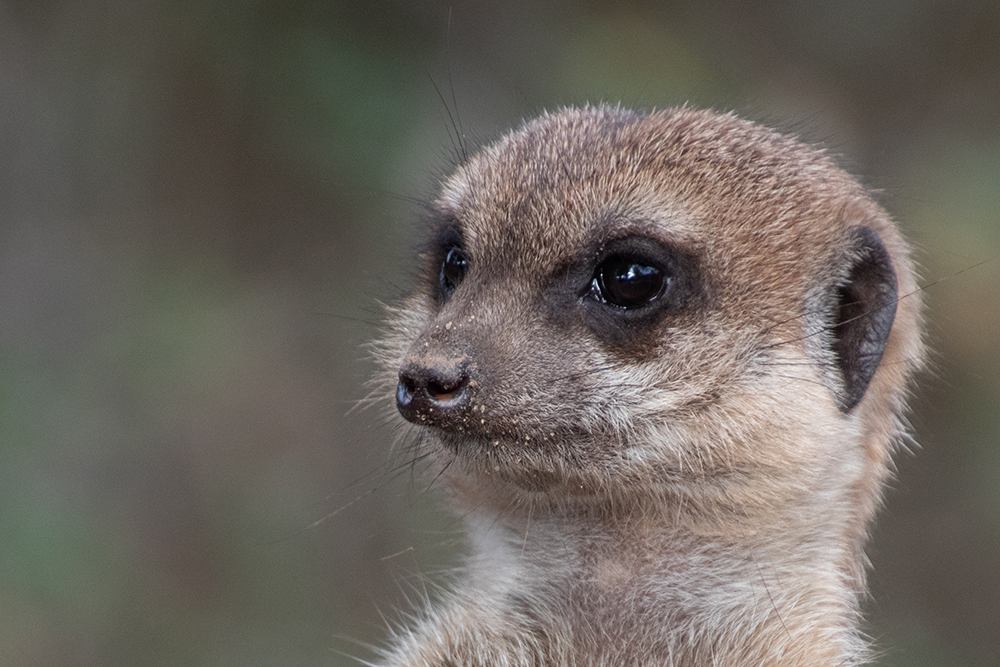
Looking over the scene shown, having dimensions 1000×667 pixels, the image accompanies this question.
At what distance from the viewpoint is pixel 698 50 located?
4.73m

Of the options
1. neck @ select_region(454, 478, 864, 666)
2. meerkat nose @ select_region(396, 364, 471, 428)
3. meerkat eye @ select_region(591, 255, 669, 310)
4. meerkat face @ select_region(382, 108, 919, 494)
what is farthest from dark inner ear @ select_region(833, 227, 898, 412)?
meerkat nose @ select_region(396, 364, 471, 428)

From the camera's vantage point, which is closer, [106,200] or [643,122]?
[643,122]

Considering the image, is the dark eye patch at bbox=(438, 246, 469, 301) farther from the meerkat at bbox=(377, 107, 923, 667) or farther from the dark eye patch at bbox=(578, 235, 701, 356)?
the dark eye patch at bbox=(578, 235, 701, 356)

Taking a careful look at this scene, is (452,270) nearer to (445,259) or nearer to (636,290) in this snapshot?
(445,259)

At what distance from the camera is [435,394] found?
2031mm

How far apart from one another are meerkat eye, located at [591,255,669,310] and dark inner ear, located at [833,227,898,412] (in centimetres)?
47

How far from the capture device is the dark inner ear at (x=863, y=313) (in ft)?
7.50

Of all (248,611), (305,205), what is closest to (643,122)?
(305,205)

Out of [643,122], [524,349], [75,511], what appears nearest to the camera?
[524,349]

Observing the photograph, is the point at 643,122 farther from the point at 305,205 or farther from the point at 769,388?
the point at 305,205

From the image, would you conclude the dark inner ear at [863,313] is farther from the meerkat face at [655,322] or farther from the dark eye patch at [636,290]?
the dark eye patch at [636,290]

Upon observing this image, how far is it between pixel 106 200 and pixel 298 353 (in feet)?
4.17

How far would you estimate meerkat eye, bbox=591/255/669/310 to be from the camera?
7.14ft

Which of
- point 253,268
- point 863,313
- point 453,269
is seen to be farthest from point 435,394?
point 253,268
